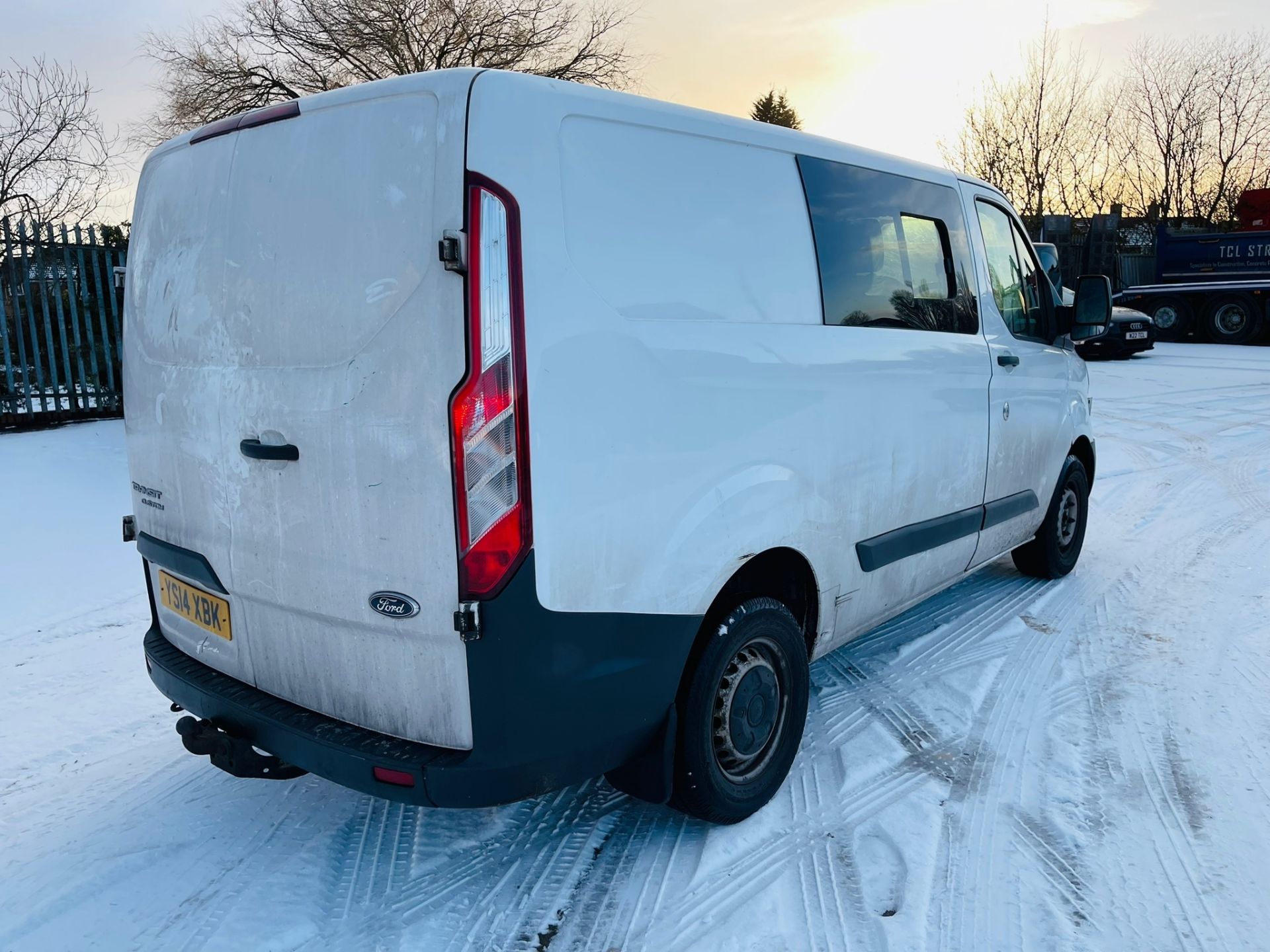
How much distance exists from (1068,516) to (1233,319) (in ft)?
62.2

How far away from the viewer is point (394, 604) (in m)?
2.26

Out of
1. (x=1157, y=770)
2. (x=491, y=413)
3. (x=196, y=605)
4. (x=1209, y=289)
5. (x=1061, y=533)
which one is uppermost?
(x=1209, y=289)

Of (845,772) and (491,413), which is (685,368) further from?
(845,772)

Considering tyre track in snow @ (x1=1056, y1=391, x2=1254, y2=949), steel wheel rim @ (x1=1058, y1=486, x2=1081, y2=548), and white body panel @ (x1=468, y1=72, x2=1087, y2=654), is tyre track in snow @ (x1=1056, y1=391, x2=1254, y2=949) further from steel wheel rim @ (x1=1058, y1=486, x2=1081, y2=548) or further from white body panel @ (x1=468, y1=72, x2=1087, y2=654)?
white body panel @ (x1=468, y1=72, x2=1087, y2=654)

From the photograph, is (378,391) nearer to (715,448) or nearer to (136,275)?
(715,448)

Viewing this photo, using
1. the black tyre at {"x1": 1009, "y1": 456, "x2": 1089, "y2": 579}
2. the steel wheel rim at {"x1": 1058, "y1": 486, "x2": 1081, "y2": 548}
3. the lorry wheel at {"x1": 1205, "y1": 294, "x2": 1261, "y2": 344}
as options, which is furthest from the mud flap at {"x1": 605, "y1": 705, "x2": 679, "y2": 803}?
the lorry wheel at {"x1": 1205, "y1": 294, "x2": 1261, "y2": 344}

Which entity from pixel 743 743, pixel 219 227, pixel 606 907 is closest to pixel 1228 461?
pixel 743 743

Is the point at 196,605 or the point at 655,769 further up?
the point at 196,605

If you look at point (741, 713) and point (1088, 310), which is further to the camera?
point (1088, 310)

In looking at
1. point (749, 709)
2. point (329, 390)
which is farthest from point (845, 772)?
point (329, 390)

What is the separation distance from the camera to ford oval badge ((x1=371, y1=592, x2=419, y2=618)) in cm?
222

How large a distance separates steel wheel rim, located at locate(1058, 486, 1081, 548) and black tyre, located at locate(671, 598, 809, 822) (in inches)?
117

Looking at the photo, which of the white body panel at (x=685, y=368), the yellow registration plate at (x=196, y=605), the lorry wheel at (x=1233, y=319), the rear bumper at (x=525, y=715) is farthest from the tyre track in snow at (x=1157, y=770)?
the lorry wheel at (x=1233, y=319)

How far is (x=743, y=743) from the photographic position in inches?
114
